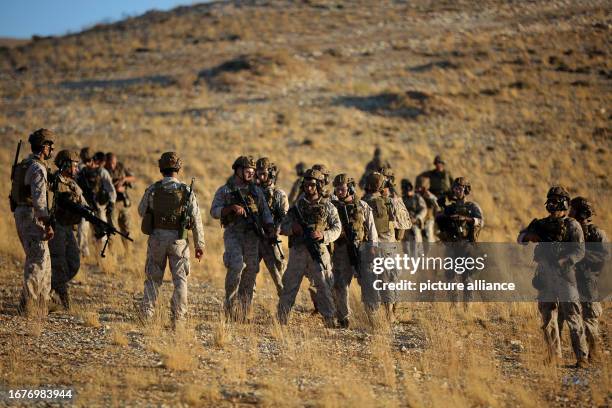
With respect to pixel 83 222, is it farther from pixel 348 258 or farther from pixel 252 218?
pixel 348 258

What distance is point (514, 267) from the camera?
14211 mm

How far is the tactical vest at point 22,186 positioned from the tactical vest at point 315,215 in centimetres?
312

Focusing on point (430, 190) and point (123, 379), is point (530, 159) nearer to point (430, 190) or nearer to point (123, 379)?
point (430, 190)

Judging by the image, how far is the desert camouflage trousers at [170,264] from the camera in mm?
8312

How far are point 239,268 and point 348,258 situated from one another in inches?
56.2

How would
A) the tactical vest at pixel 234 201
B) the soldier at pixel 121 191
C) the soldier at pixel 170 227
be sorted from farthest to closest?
the soldier at pixel 121 191 < the tactical vest at pixel 234 201 < the soldier at pixel 170 227

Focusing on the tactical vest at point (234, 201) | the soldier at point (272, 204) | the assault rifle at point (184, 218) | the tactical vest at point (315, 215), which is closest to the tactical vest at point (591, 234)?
the tactical vest at point (315, 215)

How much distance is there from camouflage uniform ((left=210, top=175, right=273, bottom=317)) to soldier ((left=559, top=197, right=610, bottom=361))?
12.1 feet

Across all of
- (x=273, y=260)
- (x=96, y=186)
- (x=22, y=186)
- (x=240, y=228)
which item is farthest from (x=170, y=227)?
(x=96, y=186)

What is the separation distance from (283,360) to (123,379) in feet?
5.76

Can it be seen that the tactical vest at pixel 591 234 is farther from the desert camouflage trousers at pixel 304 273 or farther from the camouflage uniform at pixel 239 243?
the camouflage uniform at pixel 239 243

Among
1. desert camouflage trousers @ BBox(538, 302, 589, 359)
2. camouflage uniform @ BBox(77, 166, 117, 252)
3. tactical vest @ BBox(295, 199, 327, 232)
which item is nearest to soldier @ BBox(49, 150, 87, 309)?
tactical vest @ BBox(295, 199, 327, 232)

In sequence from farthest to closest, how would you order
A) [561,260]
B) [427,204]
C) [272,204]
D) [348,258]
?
[427,204]
[272,204]
[348,258]
[561,260]

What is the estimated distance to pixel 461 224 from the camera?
10.8m
